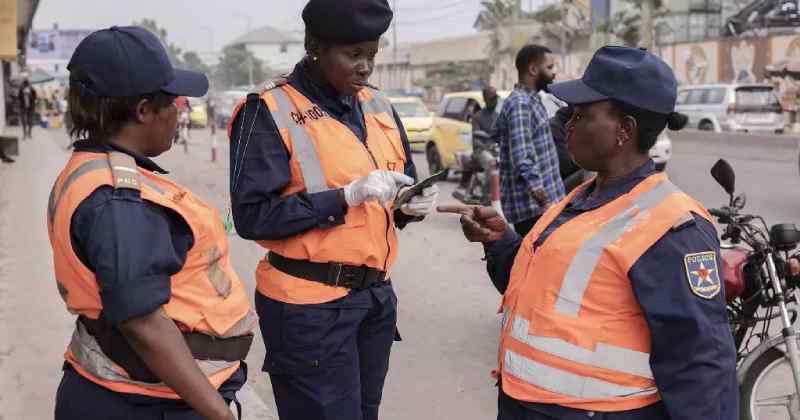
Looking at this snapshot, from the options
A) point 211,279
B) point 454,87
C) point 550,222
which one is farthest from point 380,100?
point 454,87

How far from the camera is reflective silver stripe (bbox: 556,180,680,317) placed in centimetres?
214

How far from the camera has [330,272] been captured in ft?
9.28

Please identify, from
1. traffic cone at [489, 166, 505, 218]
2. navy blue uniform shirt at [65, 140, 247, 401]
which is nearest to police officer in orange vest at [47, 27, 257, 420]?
navy blue uniform shirt at [65, 140, 247, 401]

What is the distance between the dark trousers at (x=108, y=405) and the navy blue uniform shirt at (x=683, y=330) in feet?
3.66

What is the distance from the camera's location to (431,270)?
848 cm

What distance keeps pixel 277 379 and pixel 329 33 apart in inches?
44.0

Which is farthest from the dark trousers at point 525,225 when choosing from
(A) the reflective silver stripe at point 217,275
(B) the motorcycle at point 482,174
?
(B) the motorcycle at point 482,174

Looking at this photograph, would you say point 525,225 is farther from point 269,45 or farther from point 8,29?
point 269,45

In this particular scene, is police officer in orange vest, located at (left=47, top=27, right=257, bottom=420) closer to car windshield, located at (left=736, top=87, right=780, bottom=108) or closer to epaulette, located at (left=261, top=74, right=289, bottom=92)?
epaulette, located at (left=261, top=74, right=289, bottom=92)

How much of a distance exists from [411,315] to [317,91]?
13.4 feet

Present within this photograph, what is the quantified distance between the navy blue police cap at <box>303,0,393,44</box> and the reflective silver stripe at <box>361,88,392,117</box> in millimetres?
304

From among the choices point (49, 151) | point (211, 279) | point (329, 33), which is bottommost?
point (49, 151)

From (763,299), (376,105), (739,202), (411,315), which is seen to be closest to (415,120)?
(411,315)

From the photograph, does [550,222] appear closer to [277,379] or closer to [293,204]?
[293,204]
